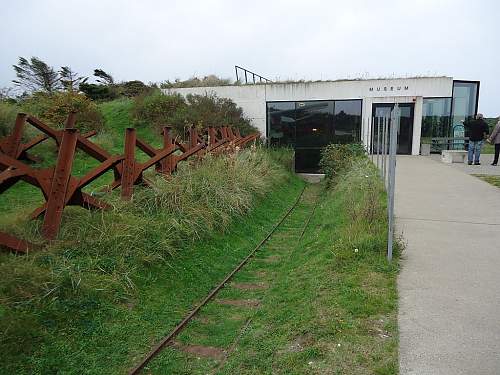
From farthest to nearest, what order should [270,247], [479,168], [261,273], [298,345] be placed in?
1. [479,168]
2. [270,247]
3. [261,273]
4. [298,345]

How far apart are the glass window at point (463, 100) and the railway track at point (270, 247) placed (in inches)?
323

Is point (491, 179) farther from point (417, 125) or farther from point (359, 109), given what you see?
point (359, 109)

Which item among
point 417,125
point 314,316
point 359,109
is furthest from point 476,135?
point 314,316

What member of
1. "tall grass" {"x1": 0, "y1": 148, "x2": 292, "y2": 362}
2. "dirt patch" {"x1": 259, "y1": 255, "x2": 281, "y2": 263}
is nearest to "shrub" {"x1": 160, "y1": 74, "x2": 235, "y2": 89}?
"tall grass" {"x1": 0, "y1": 148, "x2": 292, "y2": 362}

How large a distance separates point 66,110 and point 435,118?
15726 mm

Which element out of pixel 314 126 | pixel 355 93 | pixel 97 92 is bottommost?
pixel 314 126

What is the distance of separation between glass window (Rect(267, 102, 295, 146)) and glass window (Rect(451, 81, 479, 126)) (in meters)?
7.06

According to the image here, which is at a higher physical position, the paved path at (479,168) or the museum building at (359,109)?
the museum building at (359,109)

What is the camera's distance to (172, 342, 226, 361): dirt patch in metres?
4.24

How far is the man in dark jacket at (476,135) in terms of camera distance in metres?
13.9

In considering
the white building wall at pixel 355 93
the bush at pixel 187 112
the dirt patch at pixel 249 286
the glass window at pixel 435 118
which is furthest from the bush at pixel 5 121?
the glass window at pixel 435 118

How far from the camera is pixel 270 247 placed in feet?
26.5

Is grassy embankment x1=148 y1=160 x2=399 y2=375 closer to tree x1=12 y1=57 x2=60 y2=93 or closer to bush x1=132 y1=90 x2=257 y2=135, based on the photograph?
bush x1=132 y1=90 x2=257 y2=135

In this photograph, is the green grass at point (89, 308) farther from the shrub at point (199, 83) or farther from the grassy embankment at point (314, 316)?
the shrub at point (199, 83)
